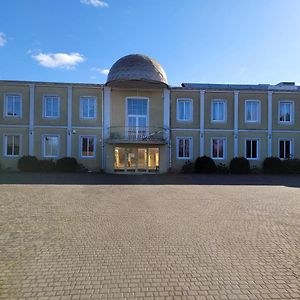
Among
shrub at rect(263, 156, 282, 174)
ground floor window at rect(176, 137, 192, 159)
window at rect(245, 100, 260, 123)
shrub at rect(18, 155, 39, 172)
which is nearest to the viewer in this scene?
shrub at rect(18, 155, 39, 172)

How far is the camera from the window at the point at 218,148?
29.7 m

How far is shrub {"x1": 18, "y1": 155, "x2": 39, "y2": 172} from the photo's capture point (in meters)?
26.9

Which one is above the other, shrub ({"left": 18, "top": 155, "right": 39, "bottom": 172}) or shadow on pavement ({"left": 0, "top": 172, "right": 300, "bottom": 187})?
shrub ({"left": 18, "top": 155, "right": 39, "bottom": 172})

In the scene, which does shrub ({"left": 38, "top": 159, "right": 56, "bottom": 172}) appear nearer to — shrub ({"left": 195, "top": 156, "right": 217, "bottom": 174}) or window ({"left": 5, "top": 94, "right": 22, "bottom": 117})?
window ({"left": 5, "top": 94, "right": 22, "bottom": 117})

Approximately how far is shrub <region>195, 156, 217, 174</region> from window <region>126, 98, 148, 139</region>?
5.15 meters

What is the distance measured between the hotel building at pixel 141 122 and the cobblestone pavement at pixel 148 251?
17696 mm

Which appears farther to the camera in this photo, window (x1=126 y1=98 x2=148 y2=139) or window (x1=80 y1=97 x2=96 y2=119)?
window (x1=126 y1=98 x2=148 y2=139)

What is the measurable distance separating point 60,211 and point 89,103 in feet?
65.5

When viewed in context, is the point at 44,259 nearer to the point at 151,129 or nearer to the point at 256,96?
the point at 151,129

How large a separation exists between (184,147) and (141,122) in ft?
14.1

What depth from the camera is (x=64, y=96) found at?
28422 millimetres

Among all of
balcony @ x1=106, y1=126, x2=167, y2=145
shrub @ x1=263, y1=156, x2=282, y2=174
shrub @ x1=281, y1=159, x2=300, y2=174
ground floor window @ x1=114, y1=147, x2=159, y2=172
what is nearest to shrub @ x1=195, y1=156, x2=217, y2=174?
balcony @ x1=106, y1=126, x2=167, y2=145

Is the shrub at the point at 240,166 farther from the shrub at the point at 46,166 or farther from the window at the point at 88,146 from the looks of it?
the shrub at the point at 46,166

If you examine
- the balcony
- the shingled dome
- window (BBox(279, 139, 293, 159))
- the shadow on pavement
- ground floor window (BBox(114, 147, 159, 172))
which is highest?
the shingled dome
